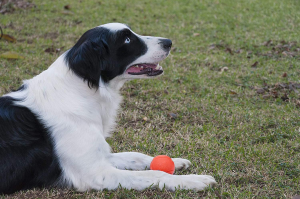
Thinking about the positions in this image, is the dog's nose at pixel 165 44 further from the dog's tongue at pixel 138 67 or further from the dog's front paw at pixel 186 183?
the dog's front paw at pixel 186 183

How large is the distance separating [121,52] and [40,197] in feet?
4.84

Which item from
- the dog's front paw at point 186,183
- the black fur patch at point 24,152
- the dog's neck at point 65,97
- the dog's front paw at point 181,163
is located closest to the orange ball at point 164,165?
the dog's front paw at point 181,163

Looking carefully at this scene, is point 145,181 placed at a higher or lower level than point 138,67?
lower

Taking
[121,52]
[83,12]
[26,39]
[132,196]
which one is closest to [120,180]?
[132,196]

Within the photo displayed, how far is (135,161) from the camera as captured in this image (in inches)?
129

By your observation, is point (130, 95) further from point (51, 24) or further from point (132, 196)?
point (51, 24)

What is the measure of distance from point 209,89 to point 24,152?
11.0 feet

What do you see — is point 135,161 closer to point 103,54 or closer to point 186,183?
point 186,183

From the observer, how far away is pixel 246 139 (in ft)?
12.8

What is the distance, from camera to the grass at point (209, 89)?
3215 millimetres

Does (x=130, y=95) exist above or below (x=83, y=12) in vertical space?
below

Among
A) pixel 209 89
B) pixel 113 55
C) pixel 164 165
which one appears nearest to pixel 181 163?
pixel 164 165

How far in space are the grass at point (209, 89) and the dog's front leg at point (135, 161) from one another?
10 centimetres

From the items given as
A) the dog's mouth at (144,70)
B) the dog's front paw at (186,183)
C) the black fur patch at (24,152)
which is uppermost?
the dog's mouth at (144,70)
